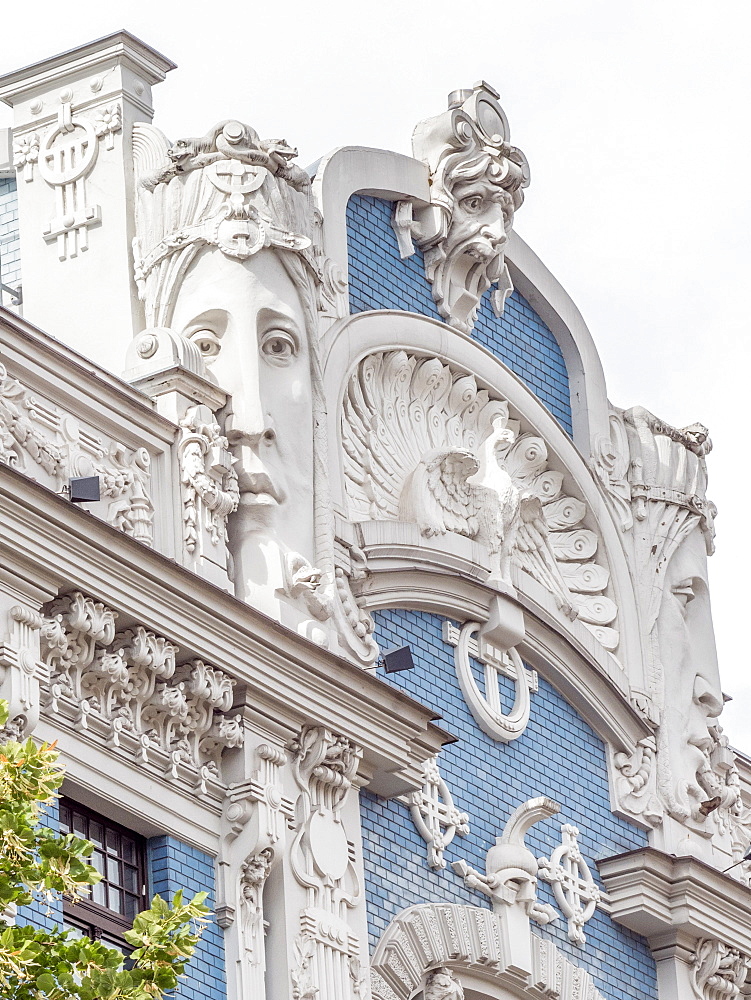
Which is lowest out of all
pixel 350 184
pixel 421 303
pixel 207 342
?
pixel 207 342

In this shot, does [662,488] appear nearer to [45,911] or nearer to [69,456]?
[69,456]

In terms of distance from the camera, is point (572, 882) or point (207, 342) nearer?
point (207, 342)

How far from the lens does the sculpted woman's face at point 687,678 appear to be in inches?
824

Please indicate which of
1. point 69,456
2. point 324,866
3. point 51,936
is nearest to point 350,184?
point 69,456

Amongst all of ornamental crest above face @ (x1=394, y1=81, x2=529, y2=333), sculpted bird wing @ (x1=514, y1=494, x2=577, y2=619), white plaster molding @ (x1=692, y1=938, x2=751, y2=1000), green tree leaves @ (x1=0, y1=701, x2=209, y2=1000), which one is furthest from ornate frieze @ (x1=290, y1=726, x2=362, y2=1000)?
green tree leaves @ (x1=0, y1=701, x2=209, y2=1000)

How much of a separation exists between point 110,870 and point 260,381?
3410 millimetres

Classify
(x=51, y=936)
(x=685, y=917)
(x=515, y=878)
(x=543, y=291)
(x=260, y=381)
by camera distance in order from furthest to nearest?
1. (x=543, y=291)
2. (x=685, y=917)
3. (x=515, y=878)
4. (x=260, y=381)
5. (x=51, y=936)

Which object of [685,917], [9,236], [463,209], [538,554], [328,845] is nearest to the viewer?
[328,845]

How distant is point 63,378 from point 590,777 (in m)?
5.66

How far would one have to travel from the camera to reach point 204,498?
17.1 m

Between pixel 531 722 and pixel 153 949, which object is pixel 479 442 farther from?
pixel 153 949

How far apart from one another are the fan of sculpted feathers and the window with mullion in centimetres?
343

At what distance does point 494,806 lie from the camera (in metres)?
19.1

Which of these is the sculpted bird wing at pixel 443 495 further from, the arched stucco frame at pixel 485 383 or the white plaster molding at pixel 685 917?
the white plaster molding at pixel 685 917
